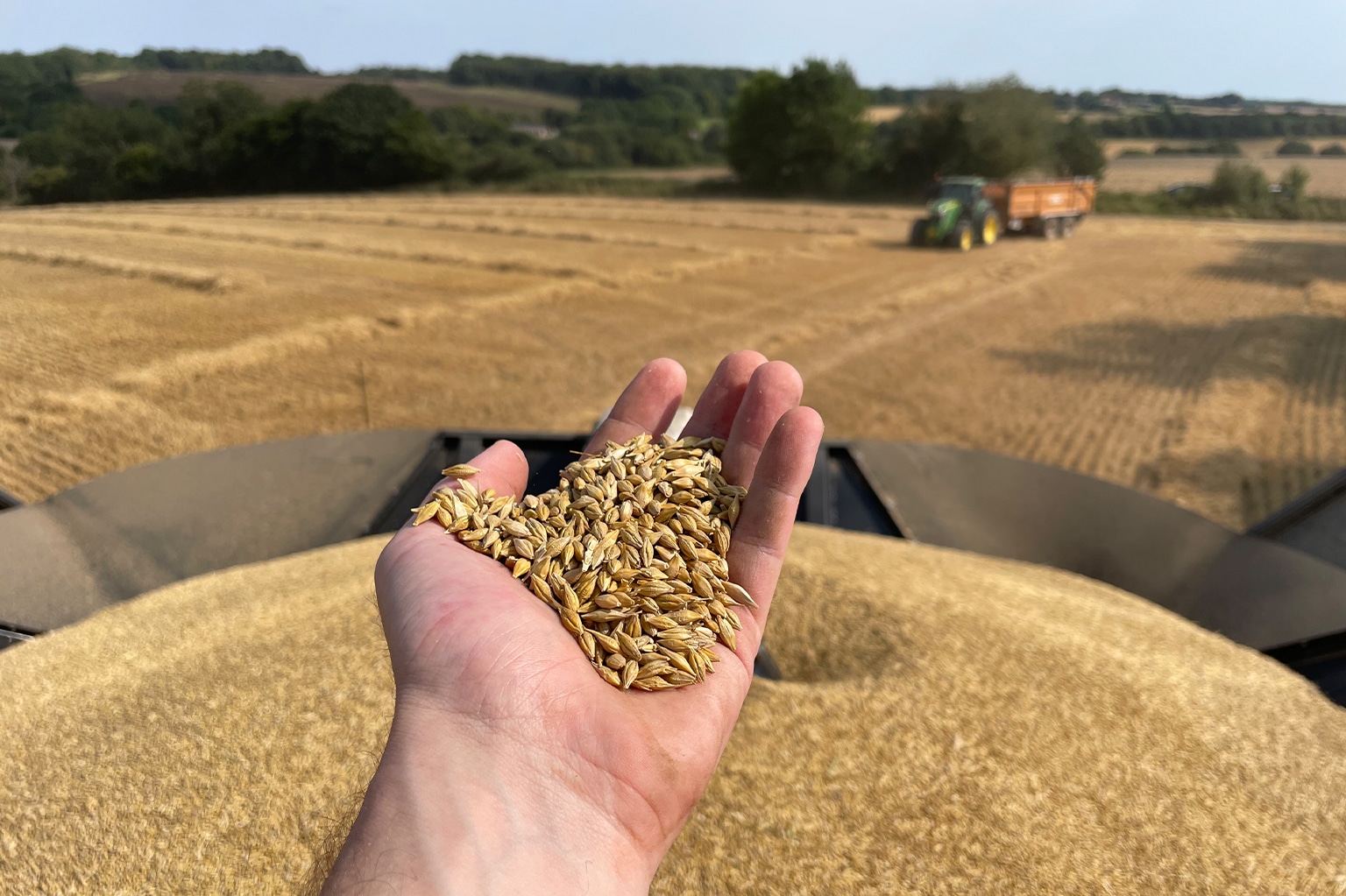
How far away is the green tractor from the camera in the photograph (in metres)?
16.0

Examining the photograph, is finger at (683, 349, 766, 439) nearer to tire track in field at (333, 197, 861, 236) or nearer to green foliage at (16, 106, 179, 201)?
green foliage at (16, 106, 179, 201)

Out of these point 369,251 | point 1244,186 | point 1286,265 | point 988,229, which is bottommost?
point 369,251

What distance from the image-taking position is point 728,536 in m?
1.99

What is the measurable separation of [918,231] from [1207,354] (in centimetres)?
809

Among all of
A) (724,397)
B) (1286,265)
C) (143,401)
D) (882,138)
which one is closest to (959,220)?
(1286,265)

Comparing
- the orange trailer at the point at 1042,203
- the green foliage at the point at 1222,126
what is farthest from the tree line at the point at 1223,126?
the orange trailer at the point at 1042,203

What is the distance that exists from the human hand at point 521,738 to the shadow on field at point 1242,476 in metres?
5.51

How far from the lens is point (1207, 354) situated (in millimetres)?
9195

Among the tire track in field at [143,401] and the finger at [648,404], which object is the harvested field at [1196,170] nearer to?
the tire track in field at [143,401]

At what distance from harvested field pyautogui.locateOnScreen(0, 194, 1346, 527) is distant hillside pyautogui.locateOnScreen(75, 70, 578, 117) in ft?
4.50

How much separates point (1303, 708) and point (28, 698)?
3.96 m

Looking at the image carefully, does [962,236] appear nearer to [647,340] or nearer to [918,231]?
[918,231]

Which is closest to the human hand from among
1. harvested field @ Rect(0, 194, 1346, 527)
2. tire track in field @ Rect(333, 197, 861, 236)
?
harvested field @ Rect(0, 194, 1346, 527)

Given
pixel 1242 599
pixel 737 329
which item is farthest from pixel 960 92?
pixel 1242 599
